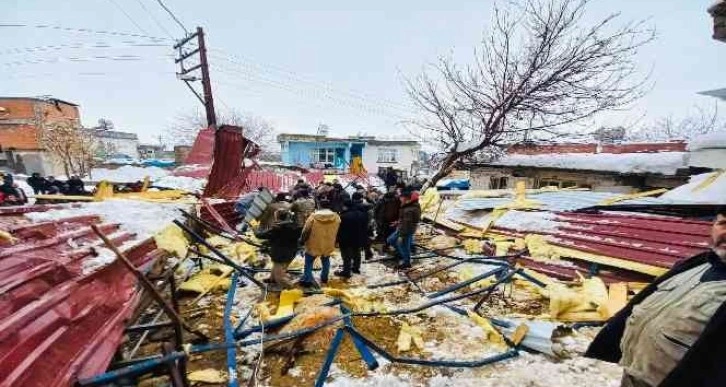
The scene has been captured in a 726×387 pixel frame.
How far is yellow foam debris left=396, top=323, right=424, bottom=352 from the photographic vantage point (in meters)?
4.03

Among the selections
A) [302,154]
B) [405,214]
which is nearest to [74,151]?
[302,154]

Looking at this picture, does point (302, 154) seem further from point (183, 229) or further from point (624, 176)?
point (183, 229)

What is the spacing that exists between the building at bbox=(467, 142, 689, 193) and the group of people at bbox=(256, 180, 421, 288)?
7.69m

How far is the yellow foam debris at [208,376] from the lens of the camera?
11.2 feet

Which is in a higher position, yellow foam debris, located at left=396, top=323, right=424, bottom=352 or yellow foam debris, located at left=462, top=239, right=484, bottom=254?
yellow foam debris, located at left=462, top=239, right=484, bottom=254

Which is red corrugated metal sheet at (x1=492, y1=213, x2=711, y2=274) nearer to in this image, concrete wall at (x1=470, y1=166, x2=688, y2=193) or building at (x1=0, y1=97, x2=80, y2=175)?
concrete wall at (x1=470, y1=166, x2=688, y2=193)

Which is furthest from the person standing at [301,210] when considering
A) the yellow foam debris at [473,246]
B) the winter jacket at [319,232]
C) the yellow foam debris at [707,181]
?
the yellow foam debris at [707,181]

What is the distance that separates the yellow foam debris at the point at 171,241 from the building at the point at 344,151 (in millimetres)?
31793

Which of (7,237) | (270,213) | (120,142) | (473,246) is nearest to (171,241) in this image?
(270,213)

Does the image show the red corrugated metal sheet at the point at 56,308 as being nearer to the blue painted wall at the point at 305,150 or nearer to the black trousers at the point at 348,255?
the black trousers at the point at 348,255

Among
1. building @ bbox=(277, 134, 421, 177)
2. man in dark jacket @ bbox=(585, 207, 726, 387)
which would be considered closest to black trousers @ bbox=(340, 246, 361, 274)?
man in dark jacket @ bbox=(585, 207, 726, 387)

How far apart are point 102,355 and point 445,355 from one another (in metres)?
3.22

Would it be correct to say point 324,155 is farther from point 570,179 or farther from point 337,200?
point 337,200

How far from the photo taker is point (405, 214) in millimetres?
6754
